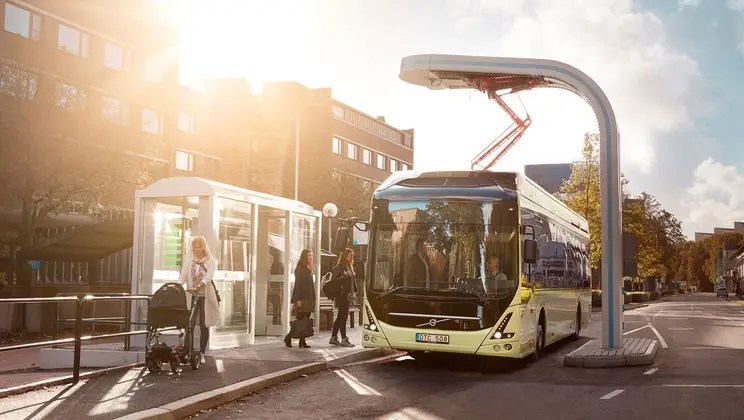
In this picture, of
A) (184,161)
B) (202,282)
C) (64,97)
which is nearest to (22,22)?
(64,97)

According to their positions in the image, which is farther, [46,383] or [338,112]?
[338,112]

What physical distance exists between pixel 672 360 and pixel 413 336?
5189mm

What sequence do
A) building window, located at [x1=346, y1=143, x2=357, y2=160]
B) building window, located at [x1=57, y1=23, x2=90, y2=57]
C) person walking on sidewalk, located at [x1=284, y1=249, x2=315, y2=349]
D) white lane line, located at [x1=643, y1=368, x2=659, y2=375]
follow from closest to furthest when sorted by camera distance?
1. white lane line, located at [x1=643, y1=368, x2=659, y2=375]
2. person walking on sidewalk, located at [x1=284, y1=249, x2=315, y2=349]
3. building window, located at [x1=57, y1=23, x2=90, y2=57]
4. building window, located at [x1=346, y1=143, x2=357, y2=160]

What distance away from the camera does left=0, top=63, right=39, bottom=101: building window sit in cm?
2853

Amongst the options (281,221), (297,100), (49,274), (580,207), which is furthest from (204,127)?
(281,221)

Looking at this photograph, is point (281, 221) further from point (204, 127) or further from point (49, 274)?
point (204, 127)

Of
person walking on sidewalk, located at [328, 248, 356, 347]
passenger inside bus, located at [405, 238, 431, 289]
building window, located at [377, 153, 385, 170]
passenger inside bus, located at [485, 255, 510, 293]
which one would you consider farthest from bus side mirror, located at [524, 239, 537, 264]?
building window, located at [377, 153, 385, 170]

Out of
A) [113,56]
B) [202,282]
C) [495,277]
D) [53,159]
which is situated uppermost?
[113,56]

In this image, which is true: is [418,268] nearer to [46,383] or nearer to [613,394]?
[613,394]

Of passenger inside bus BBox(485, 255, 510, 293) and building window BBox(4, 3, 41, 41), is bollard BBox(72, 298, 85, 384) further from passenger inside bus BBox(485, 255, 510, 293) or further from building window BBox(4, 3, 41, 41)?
building window BBox(4, 3, 41, 41)

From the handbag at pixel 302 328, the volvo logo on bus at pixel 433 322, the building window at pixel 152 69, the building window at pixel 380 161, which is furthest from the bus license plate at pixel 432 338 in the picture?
the building window at pixel 380 161

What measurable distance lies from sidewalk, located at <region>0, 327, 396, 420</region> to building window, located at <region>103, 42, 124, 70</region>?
3279cm

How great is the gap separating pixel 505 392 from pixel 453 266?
9.23 ft

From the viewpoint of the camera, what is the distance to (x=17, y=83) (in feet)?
96.0
